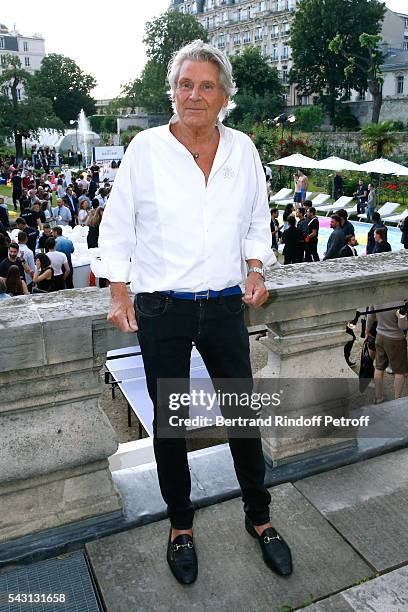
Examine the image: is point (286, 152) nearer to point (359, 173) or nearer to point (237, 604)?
point (359, 173)

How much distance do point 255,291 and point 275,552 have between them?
1.03m

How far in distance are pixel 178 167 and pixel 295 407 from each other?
4.49ft

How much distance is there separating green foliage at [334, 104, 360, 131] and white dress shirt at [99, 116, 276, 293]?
59.0 metres

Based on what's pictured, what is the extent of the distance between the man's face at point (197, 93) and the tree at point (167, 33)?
7887cm

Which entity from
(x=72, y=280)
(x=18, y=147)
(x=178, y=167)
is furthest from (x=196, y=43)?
(x=18, y=147)

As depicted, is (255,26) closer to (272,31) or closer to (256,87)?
(272,31)

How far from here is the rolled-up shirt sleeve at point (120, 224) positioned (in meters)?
2.11

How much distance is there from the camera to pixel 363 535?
242cm

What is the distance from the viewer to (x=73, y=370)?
226cm

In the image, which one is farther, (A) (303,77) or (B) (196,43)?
(A) (303,77)

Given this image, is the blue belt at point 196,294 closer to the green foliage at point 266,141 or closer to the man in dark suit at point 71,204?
the man in dark suit at point 71,204

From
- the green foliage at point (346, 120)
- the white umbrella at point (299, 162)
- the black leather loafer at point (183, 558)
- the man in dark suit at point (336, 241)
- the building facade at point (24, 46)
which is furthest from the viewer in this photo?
the building facade at point (24, 46)

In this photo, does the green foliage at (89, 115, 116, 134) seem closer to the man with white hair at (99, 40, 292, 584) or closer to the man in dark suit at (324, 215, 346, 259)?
the man in dark suit at (324, 215, 346, 259)

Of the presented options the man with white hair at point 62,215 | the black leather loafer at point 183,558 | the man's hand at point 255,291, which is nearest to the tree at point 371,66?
the man with white hair at point 62,215
